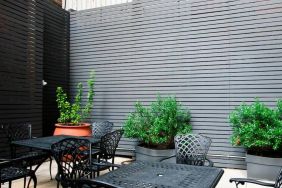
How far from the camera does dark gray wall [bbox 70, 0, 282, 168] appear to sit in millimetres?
5488

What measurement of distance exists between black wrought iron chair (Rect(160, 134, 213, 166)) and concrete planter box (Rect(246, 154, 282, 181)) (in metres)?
1.82

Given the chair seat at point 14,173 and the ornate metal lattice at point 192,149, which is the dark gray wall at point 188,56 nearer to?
the ornate metal lattice at point 192,149

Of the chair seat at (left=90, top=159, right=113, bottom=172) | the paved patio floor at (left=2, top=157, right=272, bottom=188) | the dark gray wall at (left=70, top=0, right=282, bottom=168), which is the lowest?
the paved patio floor at (left=2, top=157, right=272, bottom=188)

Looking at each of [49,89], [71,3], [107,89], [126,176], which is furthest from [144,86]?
[126,176]

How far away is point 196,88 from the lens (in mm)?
6004

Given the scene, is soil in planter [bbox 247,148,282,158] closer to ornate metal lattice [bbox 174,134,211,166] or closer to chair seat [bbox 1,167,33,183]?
ornate metal lattice [bbox 174,134,211,166]

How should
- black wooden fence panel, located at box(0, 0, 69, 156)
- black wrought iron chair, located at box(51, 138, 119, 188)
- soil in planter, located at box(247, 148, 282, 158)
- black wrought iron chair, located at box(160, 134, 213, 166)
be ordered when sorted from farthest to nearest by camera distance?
black wooden fence panel, located at box(0, 0, 69, 156)
soil in planter, located at box(247, 148, 282, 158)
black wrought iron chair, located at box(160, 134, 213, 166)
black wrought iron chair, located at box(51, 138, 119, 188)

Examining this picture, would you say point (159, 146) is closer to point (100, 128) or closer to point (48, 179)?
point (100, 128)

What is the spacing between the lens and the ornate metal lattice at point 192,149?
344cm

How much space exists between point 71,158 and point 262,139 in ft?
10.9

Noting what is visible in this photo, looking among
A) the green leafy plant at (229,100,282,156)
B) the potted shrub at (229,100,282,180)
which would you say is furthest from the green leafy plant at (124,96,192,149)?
the potted shrub at (229,100,282,180)

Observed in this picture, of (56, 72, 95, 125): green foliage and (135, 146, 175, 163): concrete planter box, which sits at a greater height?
(56, 72, 95, 125): green foliage

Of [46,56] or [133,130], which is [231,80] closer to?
[133,130]

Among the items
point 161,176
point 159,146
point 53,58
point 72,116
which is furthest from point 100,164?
point 53,58
